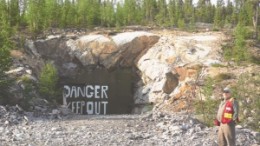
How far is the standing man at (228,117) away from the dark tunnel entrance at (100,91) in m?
17.0

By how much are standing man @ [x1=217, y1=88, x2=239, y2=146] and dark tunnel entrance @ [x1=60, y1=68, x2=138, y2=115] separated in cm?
1695

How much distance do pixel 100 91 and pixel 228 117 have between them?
18.1 m

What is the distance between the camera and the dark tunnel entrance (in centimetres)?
2859

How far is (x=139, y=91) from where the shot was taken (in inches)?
1166

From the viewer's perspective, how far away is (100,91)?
29359 millimetres

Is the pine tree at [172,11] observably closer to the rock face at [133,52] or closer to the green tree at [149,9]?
the green tree at [149,9]

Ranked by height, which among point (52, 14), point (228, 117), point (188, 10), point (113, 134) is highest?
point (188, 10)

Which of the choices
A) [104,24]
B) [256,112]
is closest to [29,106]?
[256,112]

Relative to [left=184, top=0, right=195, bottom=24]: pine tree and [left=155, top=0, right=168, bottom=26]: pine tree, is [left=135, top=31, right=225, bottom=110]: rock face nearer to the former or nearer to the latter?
[left=155, top=0, right=168, bottom=26]: pine tree

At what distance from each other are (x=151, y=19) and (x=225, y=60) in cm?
1768

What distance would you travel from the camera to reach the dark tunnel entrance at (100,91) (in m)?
28.6

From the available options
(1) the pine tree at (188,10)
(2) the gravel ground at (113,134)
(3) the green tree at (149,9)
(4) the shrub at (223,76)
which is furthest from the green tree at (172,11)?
(2) the gravel ground at (113,134)

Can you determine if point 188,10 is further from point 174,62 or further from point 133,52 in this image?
point 174,62

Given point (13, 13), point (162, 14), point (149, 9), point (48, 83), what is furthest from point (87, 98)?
point (149, 9)
